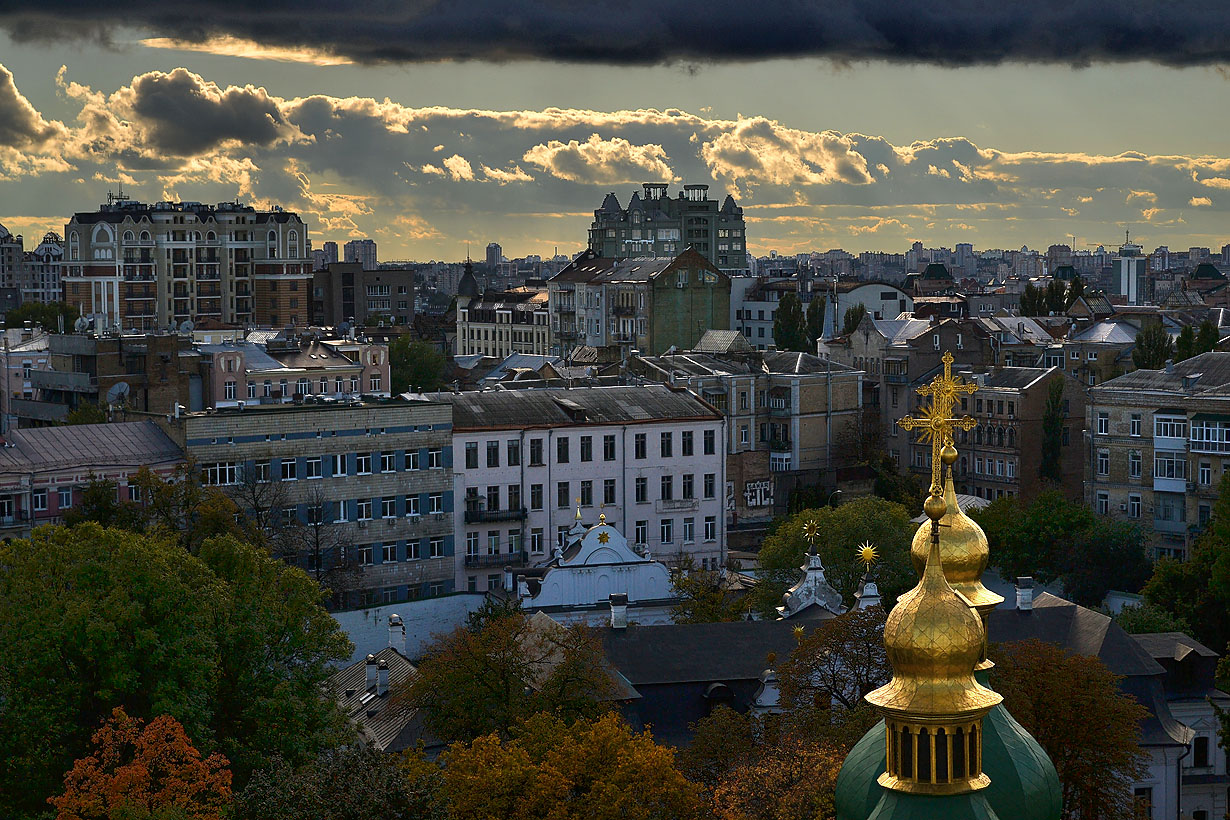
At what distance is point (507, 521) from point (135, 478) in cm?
1489

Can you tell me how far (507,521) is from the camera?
235 feet

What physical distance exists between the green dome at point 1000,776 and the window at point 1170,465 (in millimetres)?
53073

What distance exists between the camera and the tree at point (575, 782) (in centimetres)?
3588

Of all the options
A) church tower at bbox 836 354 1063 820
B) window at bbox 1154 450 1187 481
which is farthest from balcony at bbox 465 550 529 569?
church tower at bbox 836 354 1063 820

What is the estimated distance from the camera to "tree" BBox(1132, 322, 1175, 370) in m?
100

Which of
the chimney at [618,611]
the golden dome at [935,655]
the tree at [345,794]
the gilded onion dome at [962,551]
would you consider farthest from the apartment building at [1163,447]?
the golden dome at [935,655]

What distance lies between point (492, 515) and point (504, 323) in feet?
282

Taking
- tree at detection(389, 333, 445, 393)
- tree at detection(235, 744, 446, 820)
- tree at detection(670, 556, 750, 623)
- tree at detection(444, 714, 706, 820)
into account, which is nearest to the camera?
tree at detection(235, 744, 446, 820)

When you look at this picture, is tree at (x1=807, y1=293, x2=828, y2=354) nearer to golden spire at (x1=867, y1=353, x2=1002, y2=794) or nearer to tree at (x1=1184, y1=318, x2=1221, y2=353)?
tree at (x1=1184, y1=318, x2=1221, y2=353)

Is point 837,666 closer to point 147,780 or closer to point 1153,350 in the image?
point 147,780

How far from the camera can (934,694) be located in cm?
2156

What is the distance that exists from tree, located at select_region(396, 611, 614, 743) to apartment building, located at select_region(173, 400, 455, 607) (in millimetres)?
21735

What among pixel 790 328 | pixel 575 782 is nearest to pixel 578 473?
pixel 575 782

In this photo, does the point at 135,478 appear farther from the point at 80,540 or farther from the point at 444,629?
the point at 80,540
